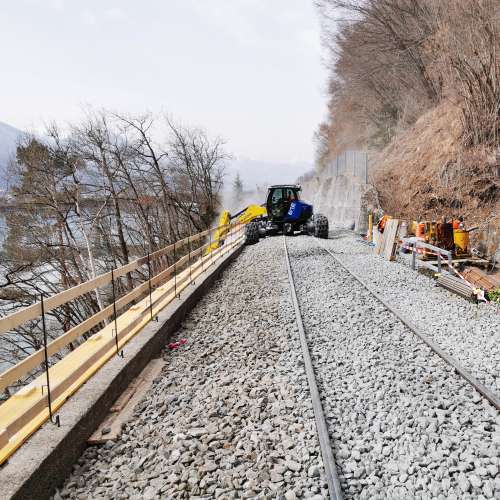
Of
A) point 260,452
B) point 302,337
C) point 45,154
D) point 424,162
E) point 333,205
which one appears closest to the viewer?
point 260,452

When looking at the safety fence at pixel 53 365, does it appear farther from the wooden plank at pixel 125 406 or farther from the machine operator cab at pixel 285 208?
the machine operator cab at pixel 285 208

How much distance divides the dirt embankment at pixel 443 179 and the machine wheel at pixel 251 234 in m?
6.20

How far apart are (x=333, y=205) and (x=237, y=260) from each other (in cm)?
2359

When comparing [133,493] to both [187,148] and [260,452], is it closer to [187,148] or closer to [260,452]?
[260,452]

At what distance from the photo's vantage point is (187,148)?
133 ft

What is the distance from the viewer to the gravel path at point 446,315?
5.48 meters

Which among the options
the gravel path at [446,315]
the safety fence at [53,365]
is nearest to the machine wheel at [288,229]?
the gravel path at [446,315]

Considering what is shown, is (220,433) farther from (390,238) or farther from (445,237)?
(390,238)

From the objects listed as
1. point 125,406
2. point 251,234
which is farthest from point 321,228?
point 125,406

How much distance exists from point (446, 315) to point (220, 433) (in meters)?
5.15

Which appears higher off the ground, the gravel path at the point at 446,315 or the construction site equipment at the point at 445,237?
the construction site equipment at the point at 445,237

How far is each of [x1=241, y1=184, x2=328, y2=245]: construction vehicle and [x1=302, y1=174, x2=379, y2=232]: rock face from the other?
3906 millimetres

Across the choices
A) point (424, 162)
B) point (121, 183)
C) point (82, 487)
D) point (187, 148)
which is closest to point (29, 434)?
point (82, 487)

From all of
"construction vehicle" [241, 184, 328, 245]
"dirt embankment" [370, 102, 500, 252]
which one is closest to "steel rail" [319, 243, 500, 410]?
"dirt embankment" [370, 102, 500, 252]
